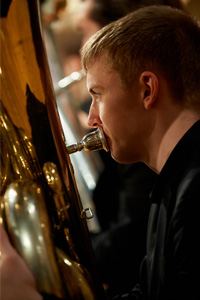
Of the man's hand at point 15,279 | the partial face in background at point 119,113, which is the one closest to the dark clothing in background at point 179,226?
the partial face in background at point 119,113

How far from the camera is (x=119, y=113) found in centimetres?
86

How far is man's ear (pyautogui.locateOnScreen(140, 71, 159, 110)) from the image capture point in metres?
0.85

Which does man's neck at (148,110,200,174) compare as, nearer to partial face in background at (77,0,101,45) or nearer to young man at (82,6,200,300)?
young man at (82,6,200,300)

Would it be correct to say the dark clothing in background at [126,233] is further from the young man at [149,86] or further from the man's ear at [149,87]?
the man's ear at [149,87]

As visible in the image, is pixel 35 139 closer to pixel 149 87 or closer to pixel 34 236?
pixel 34 236

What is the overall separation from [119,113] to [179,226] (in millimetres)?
335

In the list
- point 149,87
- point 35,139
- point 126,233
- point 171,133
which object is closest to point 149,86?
point 149,87

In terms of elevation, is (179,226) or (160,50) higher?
(160,50)

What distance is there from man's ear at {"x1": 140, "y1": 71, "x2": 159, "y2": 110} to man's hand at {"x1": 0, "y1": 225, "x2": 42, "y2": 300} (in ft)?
1.61

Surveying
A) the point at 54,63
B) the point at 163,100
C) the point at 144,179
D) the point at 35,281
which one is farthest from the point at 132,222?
the point at 54,63

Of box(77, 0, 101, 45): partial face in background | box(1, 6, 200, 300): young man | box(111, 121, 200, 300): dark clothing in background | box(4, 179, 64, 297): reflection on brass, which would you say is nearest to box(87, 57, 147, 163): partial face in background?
box(1, 6, 200, 300): young man

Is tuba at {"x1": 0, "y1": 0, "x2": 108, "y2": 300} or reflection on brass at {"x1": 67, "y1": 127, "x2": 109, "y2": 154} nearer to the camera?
tuba at {"x1": 0, "y1": 0, "x2": 108, "y2": 300}

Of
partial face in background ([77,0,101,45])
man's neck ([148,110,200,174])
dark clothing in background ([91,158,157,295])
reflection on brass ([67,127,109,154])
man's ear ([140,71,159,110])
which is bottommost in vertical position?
dark clothing in background ([91,158,157,295])

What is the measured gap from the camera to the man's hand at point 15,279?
0.49 metres
